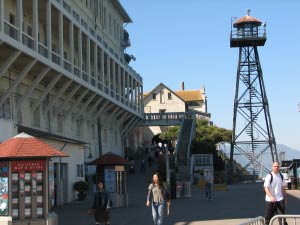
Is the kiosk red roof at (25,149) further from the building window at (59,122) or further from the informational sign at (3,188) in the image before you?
the building window at (59,122)

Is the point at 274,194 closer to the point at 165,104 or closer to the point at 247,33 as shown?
the point at 247,33

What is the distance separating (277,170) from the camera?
46.5 ft

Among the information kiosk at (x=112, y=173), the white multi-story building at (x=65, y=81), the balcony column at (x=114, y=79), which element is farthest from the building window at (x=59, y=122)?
the information kiosk at (x=112, y=173)

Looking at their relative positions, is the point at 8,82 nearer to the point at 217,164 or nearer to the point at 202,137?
the point at 217,164

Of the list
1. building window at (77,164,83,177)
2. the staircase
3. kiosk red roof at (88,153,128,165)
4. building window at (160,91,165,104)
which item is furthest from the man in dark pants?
building window at (160,91,165,104)

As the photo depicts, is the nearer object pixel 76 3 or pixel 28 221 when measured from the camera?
pixel 28 221

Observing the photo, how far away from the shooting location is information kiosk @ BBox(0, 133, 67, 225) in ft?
49.1

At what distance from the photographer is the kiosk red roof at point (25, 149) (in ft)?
48.6

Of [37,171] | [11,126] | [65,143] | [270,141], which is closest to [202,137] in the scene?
[270,141]

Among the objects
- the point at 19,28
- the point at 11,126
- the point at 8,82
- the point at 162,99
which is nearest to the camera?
the point at 11,126

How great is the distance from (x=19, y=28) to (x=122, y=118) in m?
31.7

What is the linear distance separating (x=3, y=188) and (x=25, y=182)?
576 millimetres

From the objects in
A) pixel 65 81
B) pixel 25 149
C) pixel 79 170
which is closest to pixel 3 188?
pixel 25 149

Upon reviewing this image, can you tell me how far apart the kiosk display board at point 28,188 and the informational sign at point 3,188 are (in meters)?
0.18
